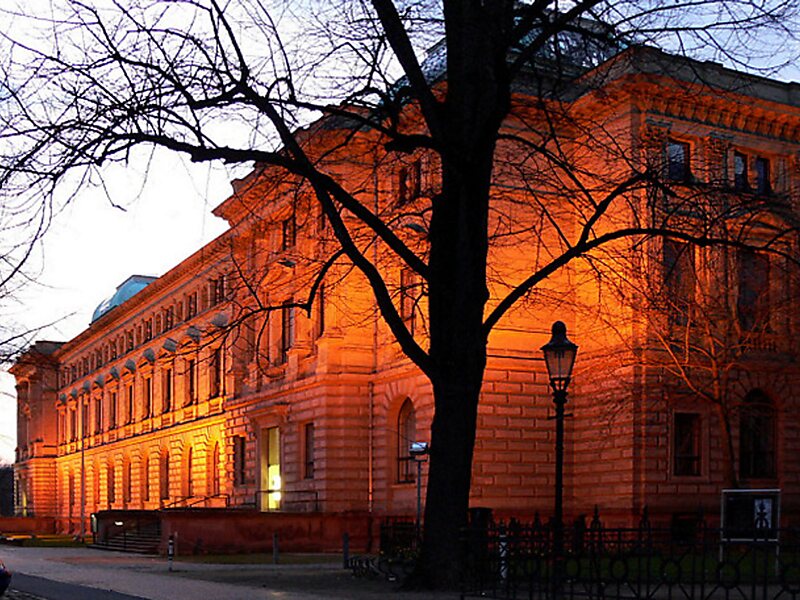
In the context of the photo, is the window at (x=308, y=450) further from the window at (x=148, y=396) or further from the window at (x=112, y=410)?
the window at (x=112, y=410)

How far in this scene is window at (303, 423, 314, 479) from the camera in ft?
161

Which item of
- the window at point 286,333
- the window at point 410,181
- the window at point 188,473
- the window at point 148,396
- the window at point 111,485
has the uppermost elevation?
the window at point 410,181

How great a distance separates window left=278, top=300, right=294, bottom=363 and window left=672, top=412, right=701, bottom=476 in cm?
1747

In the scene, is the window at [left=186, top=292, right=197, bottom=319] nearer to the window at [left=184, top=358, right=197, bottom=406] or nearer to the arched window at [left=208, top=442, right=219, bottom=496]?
the window at [left=184, top=358, right=197, bottom=406]

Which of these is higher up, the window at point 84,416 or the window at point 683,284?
the window at point 683,284

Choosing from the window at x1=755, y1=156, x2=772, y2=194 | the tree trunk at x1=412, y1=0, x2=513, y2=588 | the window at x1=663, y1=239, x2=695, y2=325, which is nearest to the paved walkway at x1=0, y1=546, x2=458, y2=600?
the tree trunk at x1=412, y1=0, x2=513, y2=588

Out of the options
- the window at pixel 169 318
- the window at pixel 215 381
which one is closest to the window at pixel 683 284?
the window at pixel 215 381

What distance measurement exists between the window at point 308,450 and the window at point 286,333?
364 cm

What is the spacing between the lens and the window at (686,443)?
132 feet

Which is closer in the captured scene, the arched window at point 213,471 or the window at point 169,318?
the arched window at point 213,471

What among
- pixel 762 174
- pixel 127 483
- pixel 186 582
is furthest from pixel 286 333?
pixel 127 483

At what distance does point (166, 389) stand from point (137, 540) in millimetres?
25849

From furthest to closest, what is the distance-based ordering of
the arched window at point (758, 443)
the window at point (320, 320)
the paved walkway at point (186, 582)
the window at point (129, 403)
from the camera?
the window at point (129, 403) < the window at point (320, 320) < the arched window at point (758, 443) < the paved walkway at point (186, 582)

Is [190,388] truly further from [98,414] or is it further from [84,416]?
[84,416]
